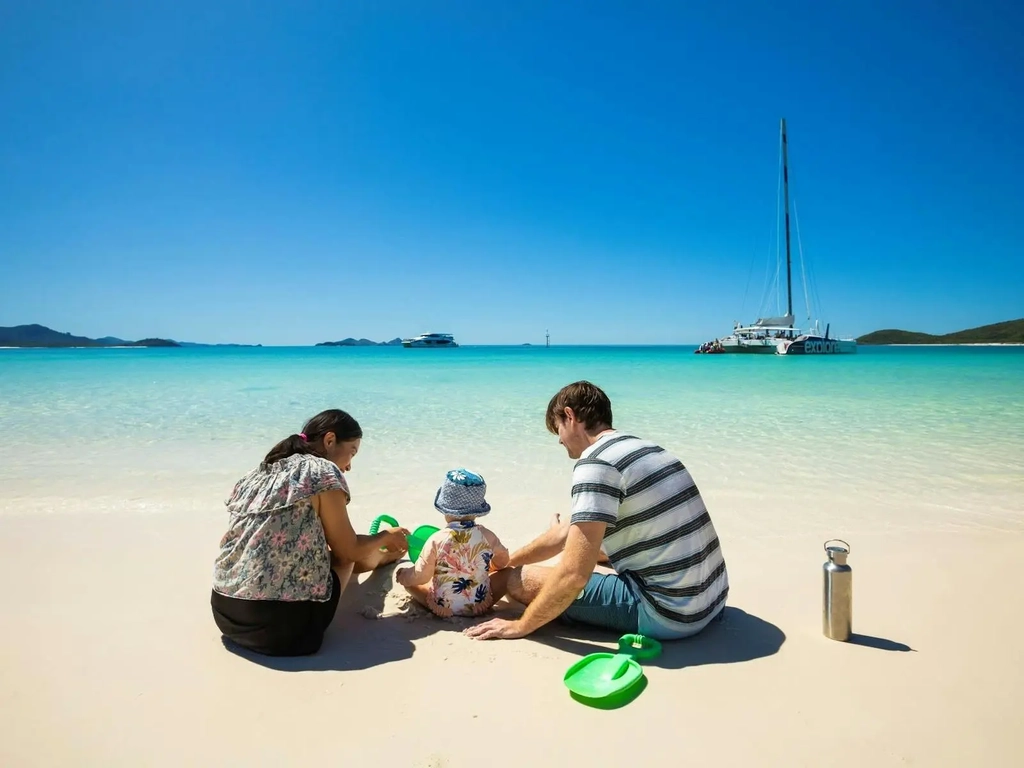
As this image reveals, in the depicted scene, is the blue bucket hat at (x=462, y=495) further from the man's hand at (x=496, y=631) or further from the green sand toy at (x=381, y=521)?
the green sand toy at (x=381, y=521)

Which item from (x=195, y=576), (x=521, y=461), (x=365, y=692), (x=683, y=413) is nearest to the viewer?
(x=365, y=692)

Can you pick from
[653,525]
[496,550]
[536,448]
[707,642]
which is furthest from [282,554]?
[536,448]

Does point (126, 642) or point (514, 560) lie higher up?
point (514, 560)

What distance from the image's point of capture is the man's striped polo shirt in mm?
2428

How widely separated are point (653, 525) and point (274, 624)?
1.79 metres

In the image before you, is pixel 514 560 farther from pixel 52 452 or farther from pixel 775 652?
pixel 52 452

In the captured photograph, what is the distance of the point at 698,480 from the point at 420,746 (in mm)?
4967

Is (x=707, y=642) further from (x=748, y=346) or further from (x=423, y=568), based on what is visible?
(x=748, y=346)

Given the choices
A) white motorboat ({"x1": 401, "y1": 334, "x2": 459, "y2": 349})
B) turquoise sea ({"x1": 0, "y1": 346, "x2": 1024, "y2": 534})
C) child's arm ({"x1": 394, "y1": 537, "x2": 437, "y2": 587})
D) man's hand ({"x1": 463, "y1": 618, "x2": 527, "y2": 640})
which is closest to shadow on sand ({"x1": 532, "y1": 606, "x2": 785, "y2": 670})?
man's hand ({"x1": 463, "y1": 618, "x2": 527, "y2": 640})

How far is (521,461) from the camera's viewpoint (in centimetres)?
743

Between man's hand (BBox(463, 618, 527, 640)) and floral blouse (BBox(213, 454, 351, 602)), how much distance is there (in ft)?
2.47

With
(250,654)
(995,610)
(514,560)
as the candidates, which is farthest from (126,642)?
(995,610)

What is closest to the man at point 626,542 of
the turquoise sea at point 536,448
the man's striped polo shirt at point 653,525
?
the man's striped polo shirt at point 653,525

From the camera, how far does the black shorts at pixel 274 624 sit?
8.54ft
